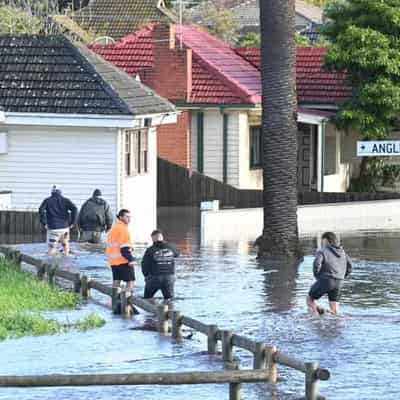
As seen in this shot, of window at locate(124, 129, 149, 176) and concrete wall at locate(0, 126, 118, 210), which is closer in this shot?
concrete wall at locate(0, 126, 118, 210)

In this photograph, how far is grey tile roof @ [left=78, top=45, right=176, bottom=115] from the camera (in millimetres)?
36625

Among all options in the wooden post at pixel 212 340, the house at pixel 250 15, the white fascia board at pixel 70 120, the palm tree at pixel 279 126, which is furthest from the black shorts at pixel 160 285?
the house at pixel 250 15

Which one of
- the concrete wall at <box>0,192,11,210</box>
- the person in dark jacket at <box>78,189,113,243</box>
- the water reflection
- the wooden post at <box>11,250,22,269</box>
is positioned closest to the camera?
the water reflection

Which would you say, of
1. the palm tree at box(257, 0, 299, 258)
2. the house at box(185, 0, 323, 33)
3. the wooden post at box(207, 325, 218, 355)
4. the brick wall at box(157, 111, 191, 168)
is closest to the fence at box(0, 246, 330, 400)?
the wooden post at box(207, 325, 218, 355)

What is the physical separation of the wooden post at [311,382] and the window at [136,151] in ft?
73.9

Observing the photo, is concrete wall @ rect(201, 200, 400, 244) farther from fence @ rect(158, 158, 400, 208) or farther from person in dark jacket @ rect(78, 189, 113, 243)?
Answer: person in dark jacket @ rect(78, 189, 113, 243)

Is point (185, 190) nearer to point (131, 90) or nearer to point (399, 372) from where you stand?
point (131, 90)

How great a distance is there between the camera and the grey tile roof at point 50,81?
36.2m

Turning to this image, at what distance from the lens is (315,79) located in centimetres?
4850

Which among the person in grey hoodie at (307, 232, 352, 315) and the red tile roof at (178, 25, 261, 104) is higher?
the red tile roof at (178, 25, 261, 104)

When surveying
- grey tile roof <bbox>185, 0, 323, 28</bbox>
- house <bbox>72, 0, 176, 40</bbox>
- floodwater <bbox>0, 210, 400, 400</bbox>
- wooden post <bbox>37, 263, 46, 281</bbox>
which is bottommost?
floodwater <bbox>0, 210, 400, 400</bbox>

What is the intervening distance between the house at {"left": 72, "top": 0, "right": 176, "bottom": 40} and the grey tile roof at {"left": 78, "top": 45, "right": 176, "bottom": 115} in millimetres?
34868

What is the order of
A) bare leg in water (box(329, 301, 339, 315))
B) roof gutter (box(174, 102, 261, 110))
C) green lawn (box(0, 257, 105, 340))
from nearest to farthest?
green lawn (box(0, 257, 105, 340)) < bare leg in water (box(329, 301, 339, 315)) < roof gutter (box(174, 102, 261, 110))

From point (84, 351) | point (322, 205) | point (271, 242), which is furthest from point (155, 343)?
point (322, 205)
